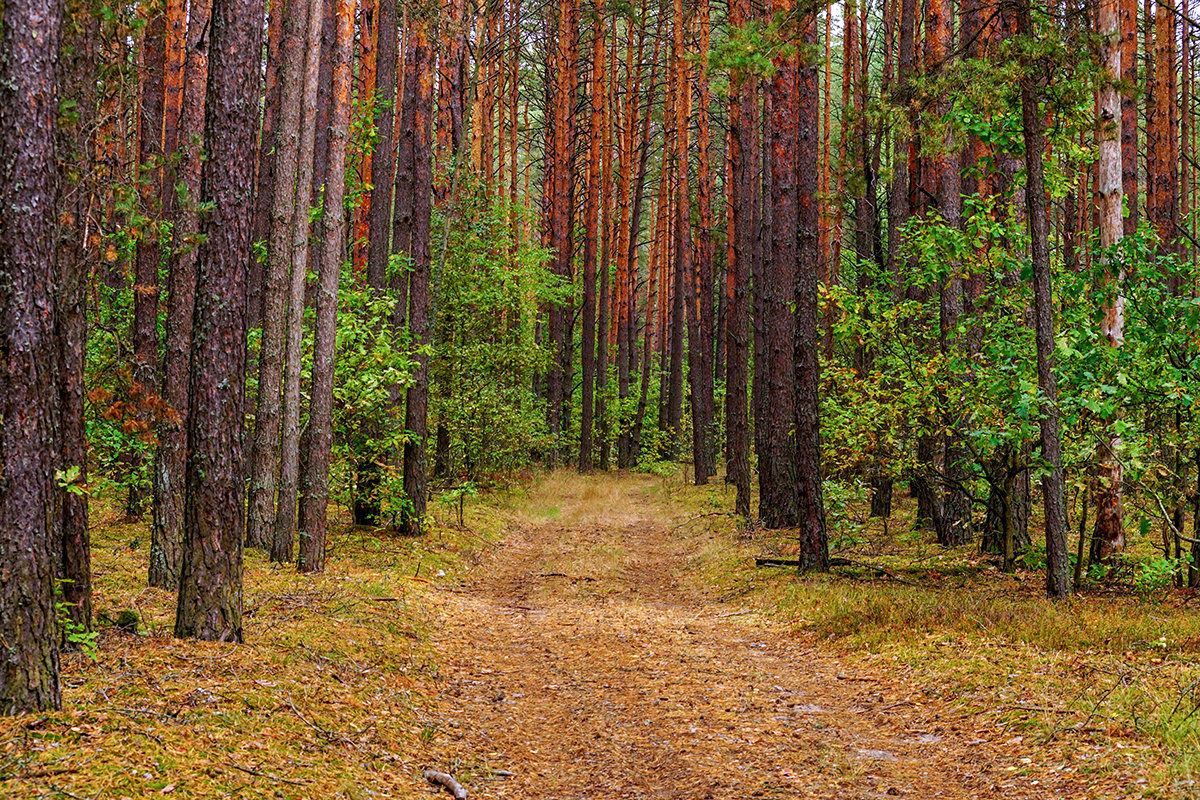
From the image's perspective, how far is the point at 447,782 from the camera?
4.89 metres

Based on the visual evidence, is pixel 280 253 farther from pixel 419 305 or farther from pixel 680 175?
pixel 680 175

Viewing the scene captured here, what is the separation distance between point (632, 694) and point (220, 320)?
4133mm

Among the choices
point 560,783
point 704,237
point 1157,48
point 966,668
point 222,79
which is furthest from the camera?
point 704,237

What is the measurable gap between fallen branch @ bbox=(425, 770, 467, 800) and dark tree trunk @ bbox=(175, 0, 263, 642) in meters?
2.37

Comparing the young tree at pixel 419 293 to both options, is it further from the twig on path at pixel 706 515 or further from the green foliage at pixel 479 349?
the twig on path at pixel 706 515

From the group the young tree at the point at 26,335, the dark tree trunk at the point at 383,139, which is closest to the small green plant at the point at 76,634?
the young tree at the point at 26,335

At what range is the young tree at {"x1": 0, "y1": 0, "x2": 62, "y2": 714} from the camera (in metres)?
4.08

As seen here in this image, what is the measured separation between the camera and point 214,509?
627 cm

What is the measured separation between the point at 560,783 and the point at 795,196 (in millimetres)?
10267

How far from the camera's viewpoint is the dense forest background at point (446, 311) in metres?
5.16

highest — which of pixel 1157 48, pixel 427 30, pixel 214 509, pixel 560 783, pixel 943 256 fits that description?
pixel 1157 48

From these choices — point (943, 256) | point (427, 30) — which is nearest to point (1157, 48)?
point (943, 256)

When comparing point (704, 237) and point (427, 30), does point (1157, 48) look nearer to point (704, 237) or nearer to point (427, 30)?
point (704, 237)

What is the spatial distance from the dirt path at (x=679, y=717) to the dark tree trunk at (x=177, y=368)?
114 inches
